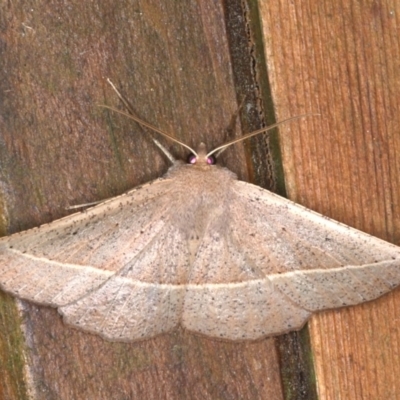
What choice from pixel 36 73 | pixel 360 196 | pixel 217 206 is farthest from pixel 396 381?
pixel 36 73

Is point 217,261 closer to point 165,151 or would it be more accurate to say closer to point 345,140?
point 165,151

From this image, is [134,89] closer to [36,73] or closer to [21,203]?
[36,73]

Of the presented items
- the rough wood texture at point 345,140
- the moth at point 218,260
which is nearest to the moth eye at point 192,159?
the moth at point 218,260

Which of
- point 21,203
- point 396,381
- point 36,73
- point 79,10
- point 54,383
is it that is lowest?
point 396,381

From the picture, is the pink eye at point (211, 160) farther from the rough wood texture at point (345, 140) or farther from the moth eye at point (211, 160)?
the rough wood texture at point (345, 140)

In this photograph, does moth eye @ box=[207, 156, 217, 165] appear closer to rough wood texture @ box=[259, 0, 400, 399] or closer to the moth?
the moth

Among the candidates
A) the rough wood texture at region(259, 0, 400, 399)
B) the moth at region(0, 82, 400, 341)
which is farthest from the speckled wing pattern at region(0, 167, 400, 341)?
the rough wood texture at region(259, 0, 400, 399)
